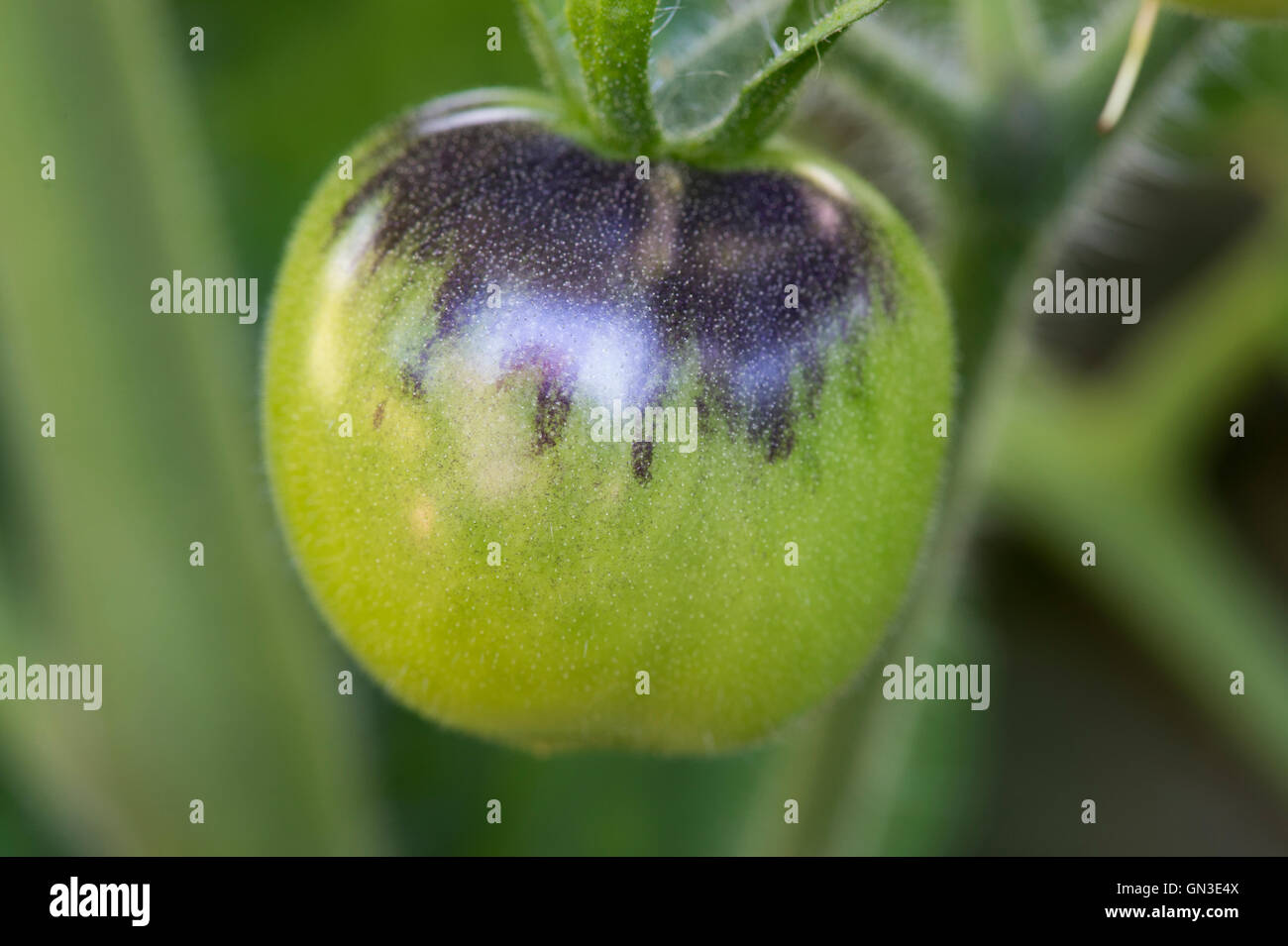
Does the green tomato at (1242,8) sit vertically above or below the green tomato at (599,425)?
above

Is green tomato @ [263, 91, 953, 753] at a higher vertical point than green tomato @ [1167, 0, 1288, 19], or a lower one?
lower

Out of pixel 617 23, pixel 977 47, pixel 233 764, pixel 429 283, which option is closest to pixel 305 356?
pixel 429 283

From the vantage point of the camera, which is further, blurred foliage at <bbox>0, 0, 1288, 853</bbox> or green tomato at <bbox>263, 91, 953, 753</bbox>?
blurred foliage at <bbox>0, 0, 1288, 853</bbox>

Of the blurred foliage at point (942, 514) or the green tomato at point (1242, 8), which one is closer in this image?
the green tomato at point (1242, 8)

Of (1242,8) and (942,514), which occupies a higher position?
(1242,8)

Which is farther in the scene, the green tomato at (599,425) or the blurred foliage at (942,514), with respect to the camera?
the blurred foliage at (942,514)
